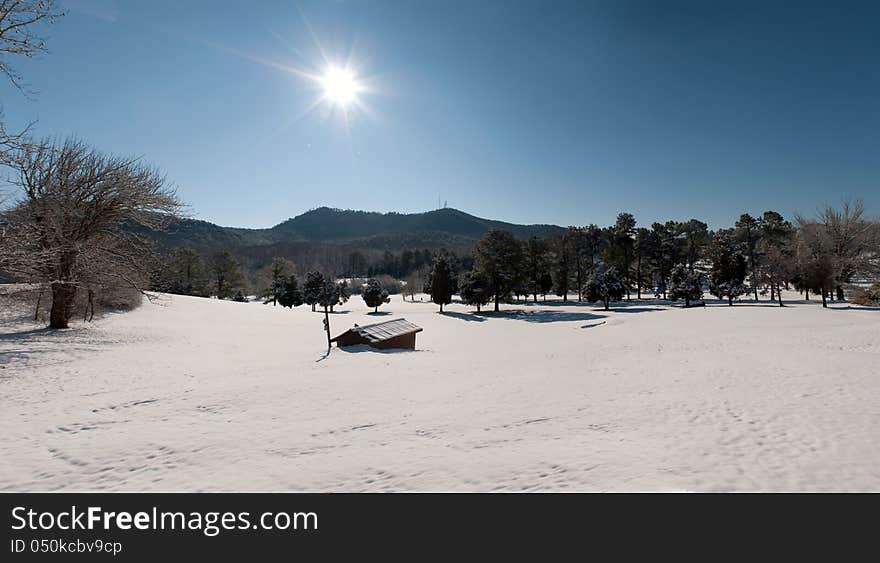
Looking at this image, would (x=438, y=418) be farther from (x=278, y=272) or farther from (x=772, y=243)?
(x=772, y=243)

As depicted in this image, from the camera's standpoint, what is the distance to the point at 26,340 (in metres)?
15.2

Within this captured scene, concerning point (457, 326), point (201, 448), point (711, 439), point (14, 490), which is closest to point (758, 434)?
point (711, 439)

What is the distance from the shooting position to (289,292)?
6128 centimetres

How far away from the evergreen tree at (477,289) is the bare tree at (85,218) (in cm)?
3642

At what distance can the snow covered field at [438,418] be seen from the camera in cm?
554

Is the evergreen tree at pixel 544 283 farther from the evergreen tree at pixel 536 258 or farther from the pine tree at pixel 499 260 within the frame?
the pine tree at pixel 499 260

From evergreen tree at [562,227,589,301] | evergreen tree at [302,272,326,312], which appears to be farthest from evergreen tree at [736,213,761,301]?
evergreen tree at [302,272,326,312]

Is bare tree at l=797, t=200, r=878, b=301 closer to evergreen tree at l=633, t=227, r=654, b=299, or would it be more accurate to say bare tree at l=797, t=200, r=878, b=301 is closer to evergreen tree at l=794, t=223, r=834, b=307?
evergreen tree at l=794, t=223, r=834, b=307

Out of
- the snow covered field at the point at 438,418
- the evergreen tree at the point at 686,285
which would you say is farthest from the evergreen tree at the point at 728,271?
the snow covered field at the point at 438,418

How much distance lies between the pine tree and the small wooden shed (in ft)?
98.6

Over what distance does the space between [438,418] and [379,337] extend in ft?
42.6

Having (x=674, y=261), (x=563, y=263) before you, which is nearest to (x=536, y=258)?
(x=563, y=263)

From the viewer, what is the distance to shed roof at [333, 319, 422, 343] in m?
20.8

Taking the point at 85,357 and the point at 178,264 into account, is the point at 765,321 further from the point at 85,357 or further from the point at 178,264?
the point at 178,264
